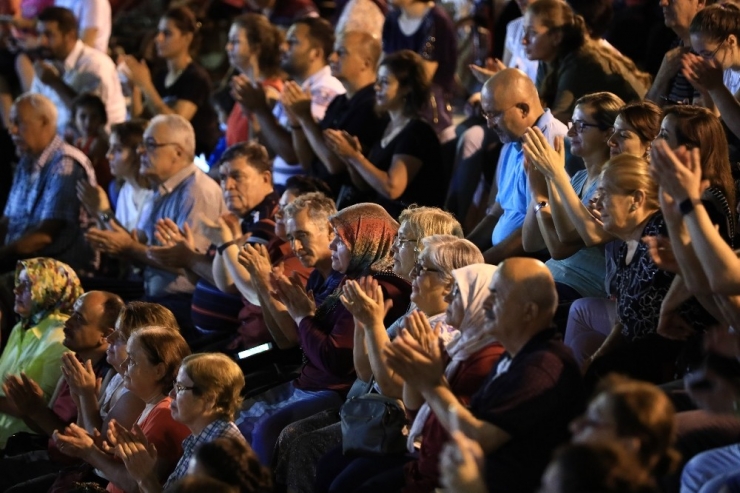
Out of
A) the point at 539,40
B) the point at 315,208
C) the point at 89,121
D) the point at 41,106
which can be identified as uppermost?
the point at 539,40

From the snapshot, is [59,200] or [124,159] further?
[59,200]

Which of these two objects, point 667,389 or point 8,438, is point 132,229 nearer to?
point 8,438

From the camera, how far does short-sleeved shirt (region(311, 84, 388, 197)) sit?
604 cm

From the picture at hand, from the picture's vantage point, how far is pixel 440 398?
321 cm

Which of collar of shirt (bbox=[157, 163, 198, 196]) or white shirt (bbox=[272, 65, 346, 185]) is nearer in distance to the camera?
collar of shirt (bbox=[157, 163, 198, 196])

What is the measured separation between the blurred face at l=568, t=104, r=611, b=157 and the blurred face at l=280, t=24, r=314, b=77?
2.49m

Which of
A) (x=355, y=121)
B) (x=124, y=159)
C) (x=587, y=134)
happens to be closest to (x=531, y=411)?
(x=587, y=134)

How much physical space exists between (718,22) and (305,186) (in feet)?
5.99

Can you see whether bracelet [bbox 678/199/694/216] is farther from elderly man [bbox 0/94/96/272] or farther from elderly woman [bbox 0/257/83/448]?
elderly man [bbox 0/94/96/272]

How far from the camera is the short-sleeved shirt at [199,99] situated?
781 centimetres

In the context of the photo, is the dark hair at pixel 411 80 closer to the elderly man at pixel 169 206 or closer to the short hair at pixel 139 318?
the elderly man at pixel 169 206

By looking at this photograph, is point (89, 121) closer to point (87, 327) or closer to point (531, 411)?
point (87, 327)

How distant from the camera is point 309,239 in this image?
4781 mm

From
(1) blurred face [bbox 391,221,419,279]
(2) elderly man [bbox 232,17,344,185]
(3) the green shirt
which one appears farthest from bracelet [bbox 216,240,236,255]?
(2) elderly man [bbox 232,17,344,185]
